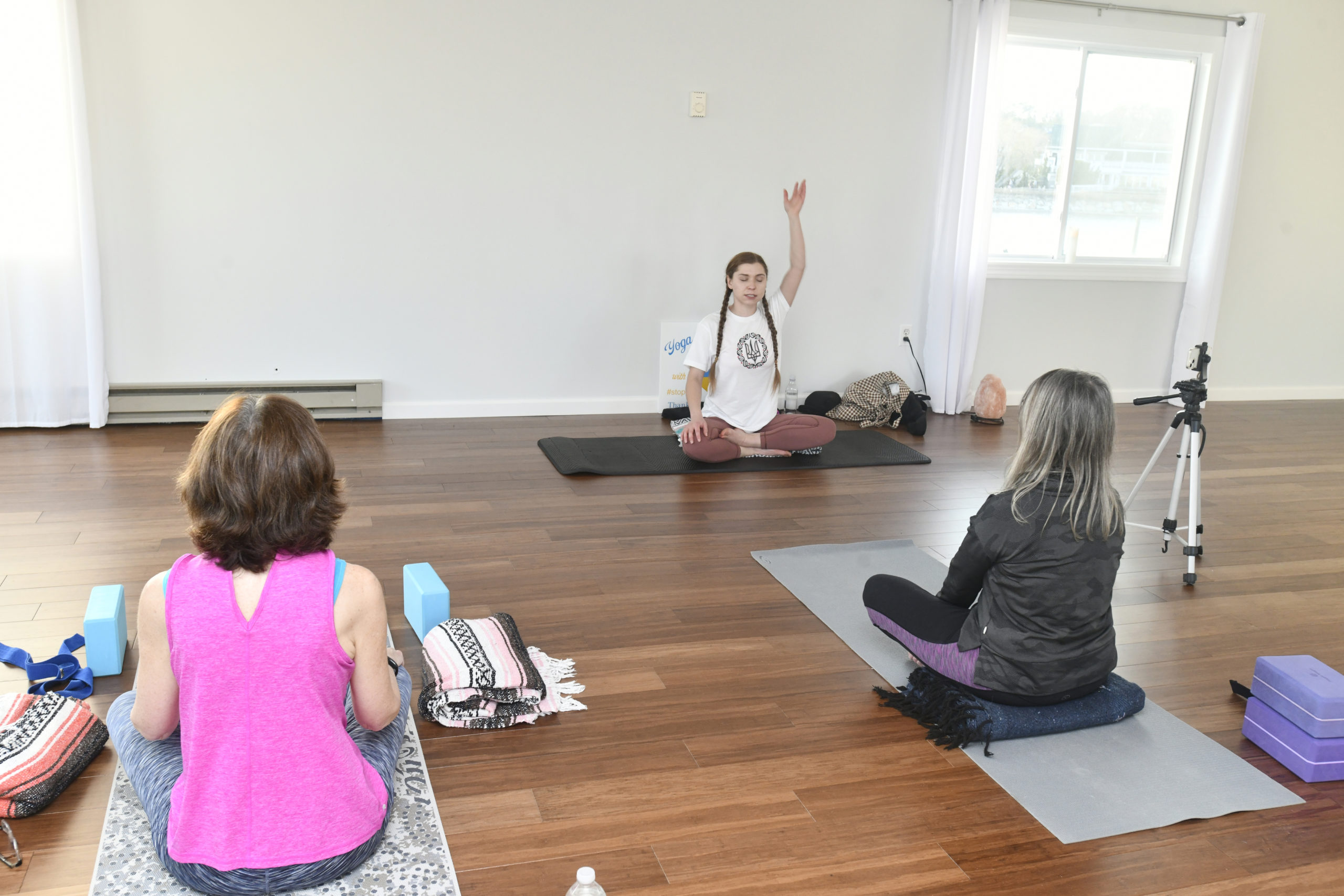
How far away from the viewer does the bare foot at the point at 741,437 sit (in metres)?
4.38

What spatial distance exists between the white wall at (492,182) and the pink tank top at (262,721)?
3506 mm

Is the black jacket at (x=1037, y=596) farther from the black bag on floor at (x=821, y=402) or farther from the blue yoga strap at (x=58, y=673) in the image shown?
the black bag on floor at (x=821, y=402)

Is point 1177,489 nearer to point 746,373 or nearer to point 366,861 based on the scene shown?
point 746,373

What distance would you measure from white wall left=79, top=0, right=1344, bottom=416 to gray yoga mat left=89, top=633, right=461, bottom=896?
3.18 meters

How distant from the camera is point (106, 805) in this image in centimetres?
180

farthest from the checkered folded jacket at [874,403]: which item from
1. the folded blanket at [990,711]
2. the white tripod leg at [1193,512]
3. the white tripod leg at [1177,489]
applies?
the folded blanket at [990,711]

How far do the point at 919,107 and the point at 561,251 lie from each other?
210 centimetres

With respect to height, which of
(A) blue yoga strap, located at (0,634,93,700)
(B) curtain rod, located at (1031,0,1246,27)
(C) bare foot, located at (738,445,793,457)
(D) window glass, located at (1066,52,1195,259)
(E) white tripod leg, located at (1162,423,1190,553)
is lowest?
(A) blue yoga strap, located at (0,634,93,700)

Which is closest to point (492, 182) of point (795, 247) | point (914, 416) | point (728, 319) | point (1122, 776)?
point (728, 319)

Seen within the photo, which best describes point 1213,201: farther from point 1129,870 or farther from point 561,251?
point 1129,870

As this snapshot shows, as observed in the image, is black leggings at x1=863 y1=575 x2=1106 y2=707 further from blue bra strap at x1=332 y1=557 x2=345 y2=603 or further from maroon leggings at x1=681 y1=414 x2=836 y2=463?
maroon leggings at x1=681 y1=414 x2=836 y2=463

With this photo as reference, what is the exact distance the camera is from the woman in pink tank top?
135cm

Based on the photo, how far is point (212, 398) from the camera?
4.60 meters

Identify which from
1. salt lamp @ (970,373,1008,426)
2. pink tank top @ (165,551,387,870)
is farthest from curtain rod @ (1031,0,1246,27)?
pink tank top @ (165,551,387,870)
